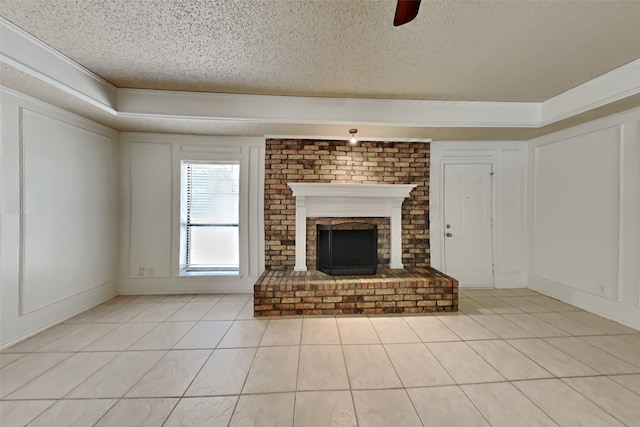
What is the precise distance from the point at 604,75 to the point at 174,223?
5.35 metres

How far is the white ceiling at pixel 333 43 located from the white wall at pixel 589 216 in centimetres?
85

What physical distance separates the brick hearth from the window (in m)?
1.01

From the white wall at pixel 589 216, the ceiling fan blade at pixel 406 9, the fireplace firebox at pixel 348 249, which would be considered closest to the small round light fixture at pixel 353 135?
the fireplace firebox at pixel 348 249

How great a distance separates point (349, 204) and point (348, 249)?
662 millimetres

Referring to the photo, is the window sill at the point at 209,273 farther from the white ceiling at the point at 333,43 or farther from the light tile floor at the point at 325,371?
the white ceiling at the point at 333,43

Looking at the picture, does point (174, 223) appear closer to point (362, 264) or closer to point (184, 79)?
point (184, 79)

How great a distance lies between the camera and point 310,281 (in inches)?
117

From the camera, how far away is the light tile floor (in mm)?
1491

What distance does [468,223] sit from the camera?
12.4ft

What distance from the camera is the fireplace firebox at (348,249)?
3.28 meters

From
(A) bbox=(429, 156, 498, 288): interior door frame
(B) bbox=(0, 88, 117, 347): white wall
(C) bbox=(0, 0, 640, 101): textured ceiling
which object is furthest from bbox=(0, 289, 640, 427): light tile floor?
(C) bbox=(0, 0, 640, 101): textured ceiling

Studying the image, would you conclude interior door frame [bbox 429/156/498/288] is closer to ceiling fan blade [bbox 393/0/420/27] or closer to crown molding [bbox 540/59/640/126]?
crown molding [bbox 540/59/640/126]

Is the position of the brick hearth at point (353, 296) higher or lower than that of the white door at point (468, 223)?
lower

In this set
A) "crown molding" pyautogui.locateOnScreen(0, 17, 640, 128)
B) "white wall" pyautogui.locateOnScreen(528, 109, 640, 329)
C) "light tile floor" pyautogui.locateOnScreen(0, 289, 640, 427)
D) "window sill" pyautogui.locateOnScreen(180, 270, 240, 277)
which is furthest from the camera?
"window sill" pyautogui.locateOnScreen(180, 270, 240, 277)
